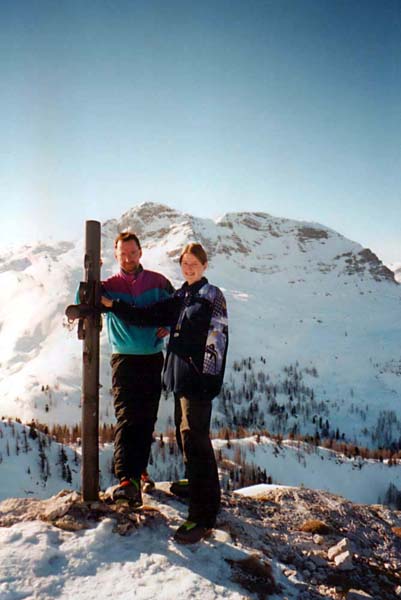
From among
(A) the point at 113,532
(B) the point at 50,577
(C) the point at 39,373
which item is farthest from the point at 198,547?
(C) the point at 39,373

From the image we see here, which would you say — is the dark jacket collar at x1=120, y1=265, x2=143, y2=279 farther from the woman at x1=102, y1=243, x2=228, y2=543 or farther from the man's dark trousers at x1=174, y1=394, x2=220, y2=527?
the man's dark trousers at x1=174, y1=394, x2=220, y2=527

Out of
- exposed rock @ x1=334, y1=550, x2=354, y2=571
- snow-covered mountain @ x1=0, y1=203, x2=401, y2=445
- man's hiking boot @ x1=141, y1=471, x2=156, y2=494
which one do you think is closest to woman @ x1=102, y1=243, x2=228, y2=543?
man's hiking boot @ x1=141, y1=471, x2=156, y2=494

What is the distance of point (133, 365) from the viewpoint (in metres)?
3.95

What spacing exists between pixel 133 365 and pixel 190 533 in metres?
1.59

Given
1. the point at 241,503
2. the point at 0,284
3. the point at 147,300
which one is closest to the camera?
the point at 147,300

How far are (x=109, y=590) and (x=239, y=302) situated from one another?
105 meters

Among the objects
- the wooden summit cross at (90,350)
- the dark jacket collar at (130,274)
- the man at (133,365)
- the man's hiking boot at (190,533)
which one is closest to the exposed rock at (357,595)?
the man's hiking boot at (190,533)

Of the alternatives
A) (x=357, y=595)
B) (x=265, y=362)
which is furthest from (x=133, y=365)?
(x=265, y=362)

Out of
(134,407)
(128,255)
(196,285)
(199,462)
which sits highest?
(128,255)

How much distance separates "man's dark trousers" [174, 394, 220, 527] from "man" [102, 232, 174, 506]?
658 mm

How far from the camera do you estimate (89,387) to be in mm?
3750

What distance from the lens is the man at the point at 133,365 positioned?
152 inches

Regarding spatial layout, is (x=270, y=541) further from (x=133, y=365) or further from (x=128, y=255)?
(x=128, y=255)

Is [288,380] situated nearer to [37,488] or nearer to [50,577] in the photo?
[37,488]
